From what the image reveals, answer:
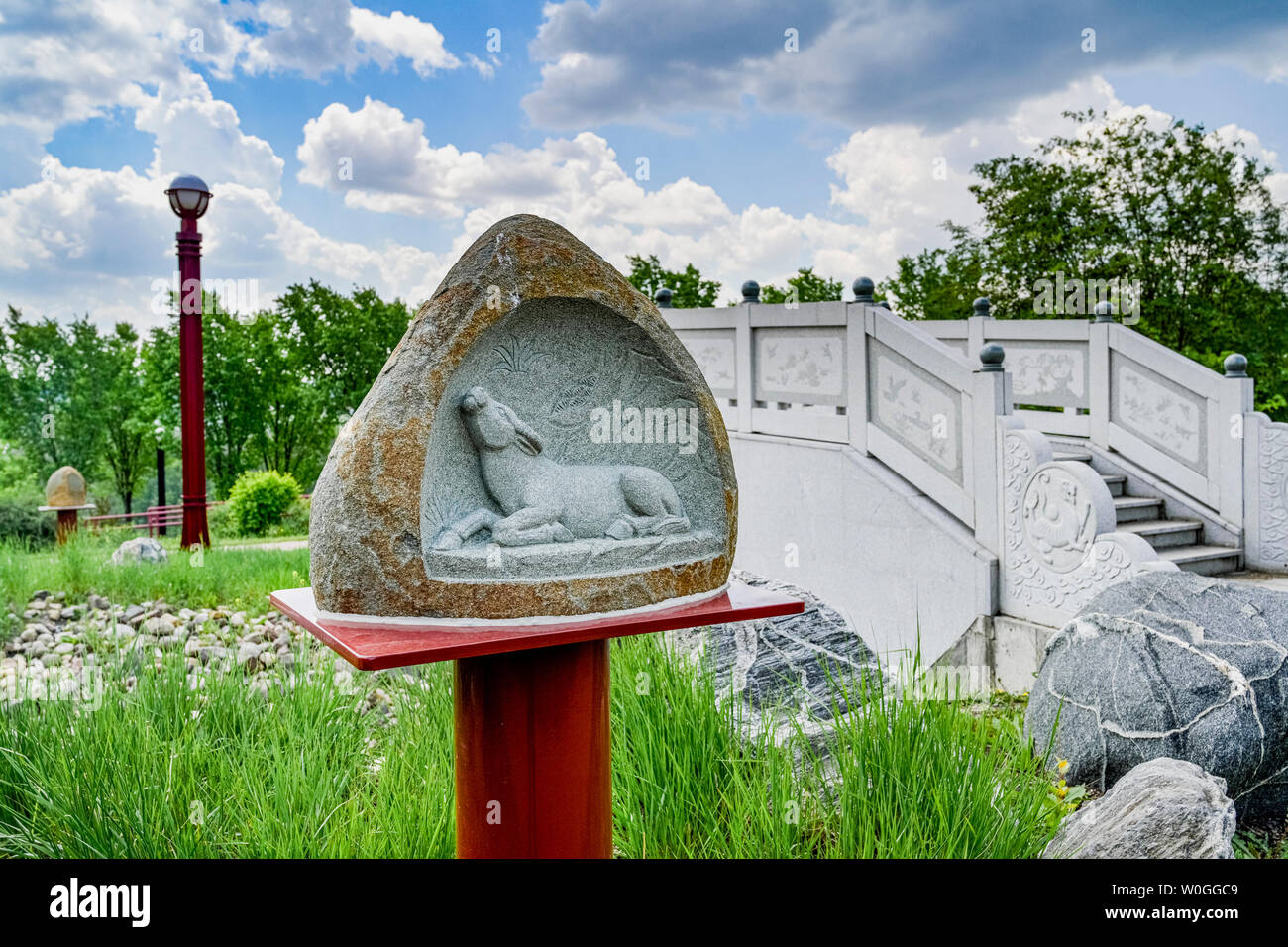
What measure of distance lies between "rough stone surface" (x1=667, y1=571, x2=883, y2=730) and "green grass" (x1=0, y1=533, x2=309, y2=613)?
3881mm

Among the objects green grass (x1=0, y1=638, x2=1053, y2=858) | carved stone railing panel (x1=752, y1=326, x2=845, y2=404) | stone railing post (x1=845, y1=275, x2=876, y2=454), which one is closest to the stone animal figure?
green grass (x1=0, y1=638, x2=1053, y2=858)

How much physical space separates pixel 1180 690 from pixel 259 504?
14.5 metres

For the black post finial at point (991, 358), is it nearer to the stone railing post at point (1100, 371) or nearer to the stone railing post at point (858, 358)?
the stone railing post at point (858, 358)

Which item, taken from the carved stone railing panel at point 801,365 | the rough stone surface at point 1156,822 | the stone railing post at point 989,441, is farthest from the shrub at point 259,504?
the rough stone surface at point 1156,822

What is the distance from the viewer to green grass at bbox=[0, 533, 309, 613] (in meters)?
7.73

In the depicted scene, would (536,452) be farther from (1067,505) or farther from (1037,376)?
(1037,376)

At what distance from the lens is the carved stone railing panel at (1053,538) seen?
6.09 m

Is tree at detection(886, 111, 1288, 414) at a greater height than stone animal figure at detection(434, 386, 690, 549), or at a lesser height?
greater

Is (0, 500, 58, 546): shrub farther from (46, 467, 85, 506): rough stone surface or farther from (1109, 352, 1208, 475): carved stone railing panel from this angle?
(1109, 352, 1208, 475): carved stone railing panel

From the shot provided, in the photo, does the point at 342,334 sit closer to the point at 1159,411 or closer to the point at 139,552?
the point at 139,552

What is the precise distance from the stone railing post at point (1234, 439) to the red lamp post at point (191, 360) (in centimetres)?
876

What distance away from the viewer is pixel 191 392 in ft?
31.4

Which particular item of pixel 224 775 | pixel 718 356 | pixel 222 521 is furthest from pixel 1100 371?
pixel 222 521
